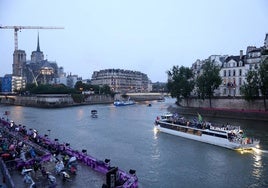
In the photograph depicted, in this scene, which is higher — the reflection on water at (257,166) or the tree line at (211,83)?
the tree line at (211,83)

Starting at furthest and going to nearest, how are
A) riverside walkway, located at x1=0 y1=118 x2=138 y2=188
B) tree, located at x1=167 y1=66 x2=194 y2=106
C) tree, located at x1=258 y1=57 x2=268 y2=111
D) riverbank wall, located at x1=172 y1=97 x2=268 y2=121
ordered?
1. tree, located at x1=167 y1=66 x2=194 y2=106
2. riverbank wall, located at x1=172 y1=97 x2=268 y2=121
3. tree, located at x1=258 y1=57 x2=268 y2=111
4. riverside walkway, located at x1=0 y1=118 x2=138 y2=188

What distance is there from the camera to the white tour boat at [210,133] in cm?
3938

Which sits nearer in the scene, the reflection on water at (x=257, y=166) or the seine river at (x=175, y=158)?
the seine river at (x=175, y=158)

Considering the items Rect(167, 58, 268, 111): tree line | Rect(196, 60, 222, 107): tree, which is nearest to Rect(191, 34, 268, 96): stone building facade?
Rect(167, 58, 268, 111): tree line

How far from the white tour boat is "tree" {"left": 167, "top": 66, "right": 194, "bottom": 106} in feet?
128

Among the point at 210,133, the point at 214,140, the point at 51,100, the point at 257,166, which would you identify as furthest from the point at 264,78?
the point at 51,100

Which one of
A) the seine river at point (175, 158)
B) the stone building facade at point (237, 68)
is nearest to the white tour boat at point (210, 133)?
the seine river at point (175, 158)

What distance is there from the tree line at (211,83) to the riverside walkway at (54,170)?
162 feet

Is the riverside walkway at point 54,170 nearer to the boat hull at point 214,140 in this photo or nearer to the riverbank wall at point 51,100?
the boat hull at point 214,140

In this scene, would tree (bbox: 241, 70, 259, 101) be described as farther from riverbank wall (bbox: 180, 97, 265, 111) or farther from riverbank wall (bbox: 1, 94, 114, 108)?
riverbank wall (bbox: 1, 94, 114, 108)

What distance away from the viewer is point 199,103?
9406cm

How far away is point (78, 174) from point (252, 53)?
70956mm

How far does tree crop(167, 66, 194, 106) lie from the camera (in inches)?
3755

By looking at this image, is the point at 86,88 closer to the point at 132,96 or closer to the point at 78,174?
the point at 132,96
